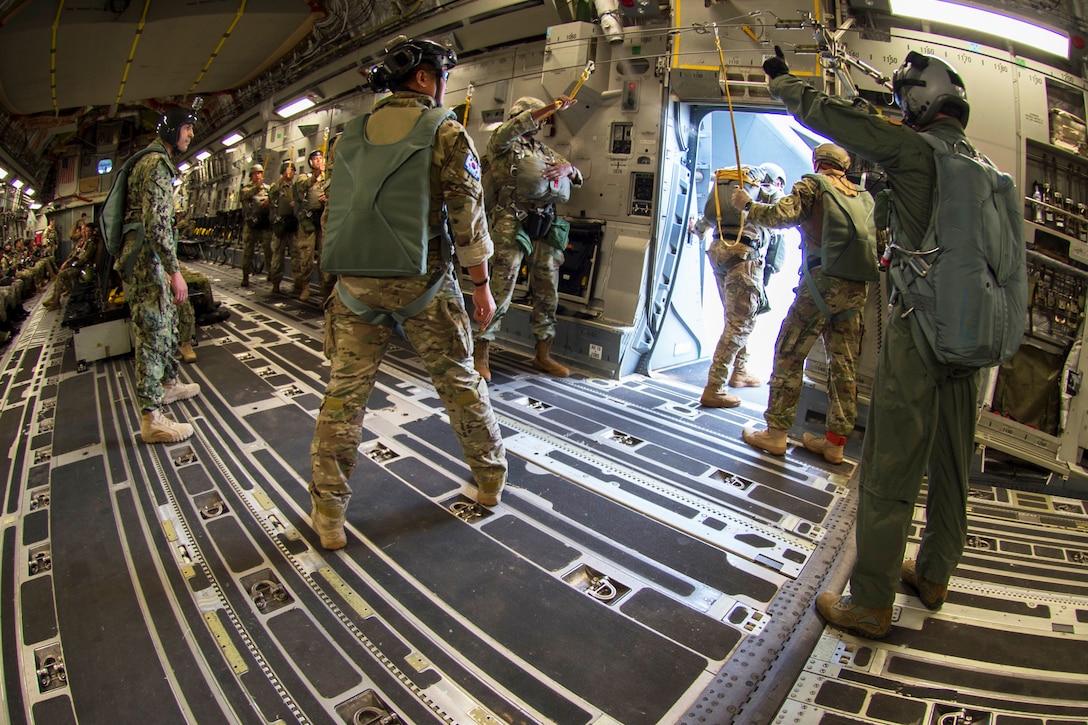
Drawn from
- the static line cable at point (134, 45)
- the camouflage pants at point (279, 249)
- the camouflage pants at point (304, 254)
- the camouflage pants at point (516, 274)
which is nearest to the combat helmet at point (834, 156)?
the camouflage pants at point (516, 274)

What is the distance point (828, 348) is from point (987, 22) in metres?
2.30

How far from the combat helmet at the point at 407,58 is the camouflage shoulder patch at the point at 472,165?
449 millimetres

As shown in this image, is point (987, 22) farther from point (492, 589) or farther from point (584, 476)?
point (492, 589)

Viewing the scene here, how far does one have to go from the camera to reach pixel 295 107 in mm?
11438

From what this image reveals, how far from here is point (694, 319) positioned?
6.25 metres

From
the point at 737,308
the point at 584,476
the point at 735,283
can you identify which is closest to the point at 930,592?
the point at 584,476

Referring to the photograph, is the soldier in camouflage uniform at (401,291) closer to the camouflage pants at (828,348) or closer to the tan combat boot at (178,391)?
the camouflage pants at (828,348)

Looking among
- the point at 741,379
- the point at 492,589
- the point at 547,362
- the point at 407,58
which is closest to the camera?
the point at 492,589

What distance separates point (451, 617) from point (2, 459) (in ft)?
10.5

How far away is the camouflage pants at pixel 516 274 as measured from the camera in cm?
479

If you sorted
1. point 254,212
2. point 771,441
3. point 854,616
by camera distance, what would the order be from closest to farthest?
point 854,616 < point 771,441 < point 254,212

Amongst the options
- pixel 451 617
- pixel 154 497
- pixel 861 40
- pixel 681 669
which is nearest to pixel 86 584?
pixel 154 497

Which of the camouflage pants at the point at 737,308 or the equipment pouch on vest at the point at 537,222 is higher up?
the equipment pouch on vest at the point at 537,222

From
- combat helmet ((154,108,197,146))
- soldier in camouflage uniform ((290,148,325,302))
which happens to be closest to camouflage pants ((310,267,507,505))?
combat helmet ((154,108,197,146))
